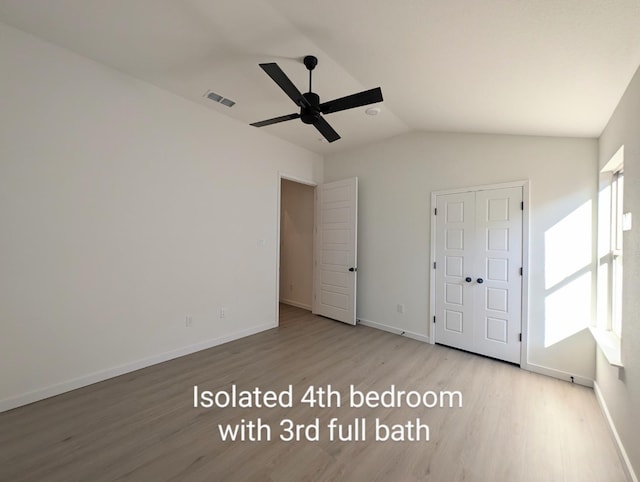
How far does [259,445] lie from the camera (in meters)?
1.75

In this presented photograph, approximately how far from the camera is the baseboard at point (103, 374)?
210 cm

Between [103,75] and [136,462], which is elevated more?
[103,75]

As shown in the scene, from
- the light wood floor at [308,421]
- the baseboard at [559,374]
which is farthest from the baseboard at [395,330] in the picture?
the baseboard at [559,374]

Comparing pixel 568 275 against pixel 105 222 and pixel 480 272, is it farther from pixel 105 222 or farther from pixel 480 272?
pixel 105 222

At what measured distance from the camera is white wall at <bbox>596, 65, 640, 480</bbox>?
152cm

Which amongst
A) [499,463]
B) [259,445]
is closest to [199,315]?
[259,445]

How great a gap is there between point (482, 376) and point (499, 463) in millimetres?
1206

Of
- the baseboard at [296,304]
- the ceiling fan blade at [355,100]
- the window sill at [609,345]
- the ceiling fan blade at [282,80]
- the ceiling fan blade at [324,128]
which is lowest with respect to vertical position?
the baseboard at [296,304]

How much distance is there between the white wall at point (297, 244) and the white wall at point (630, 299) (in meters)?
4.12

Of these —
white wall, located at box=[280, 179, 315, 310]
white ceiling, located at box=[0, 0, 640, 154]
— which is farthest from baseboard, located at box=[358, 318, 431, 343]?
white ceiling, located at box=[0, 0, 640, 154]

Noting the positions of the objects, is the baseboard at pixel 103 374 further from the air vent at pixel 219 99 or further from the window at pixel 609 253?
the window at pixel 609 253

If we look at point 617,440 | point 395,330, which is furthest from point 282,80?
point 395,330

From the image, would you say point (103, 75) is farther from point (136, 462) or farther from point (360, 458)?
point (360, 458)

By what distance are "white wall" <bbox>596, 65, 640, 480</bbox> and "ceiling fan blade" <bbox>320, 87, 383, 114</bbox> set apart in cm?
149
